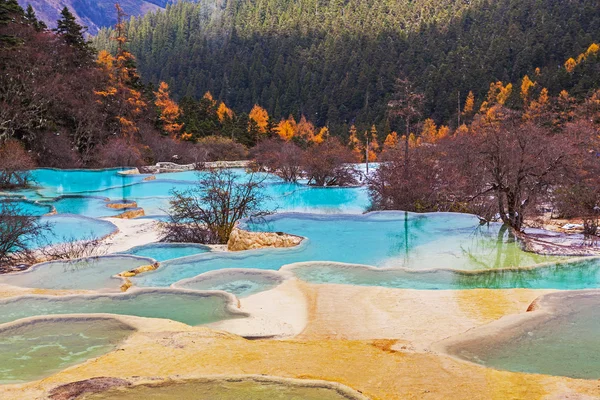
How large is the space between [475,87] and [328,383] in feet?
225

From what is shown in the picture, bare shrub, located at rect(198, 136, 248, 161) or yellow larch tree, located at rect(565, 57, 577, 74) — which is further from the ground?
yellow larch tree, located at rect(565, 57, 577, 74)

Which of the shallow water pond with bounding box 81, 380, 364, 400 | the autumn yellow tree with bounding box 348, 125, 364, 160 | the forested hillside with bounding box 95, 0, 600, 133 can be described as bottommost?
the shallow water pond with bounding box 81, 380, 364, 400

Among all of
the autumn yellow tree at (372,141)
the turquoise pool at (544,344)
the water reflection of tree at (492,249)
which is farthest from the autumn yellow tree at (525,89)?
the turquoise pool at (544,344)

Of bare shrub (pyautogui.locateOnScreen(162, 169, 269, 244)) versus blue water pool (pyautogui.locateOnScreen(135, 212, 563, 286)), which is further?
bare shrub (pyautogui.locateOnScreen(162, 169, 269, 244))

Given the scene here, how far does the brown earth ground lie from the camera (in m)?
4.18

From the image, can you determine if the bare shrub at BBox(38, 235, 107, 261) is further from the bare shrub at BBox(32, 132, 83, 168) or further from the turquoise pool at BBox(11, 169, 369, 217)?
the bare shrub at BBox(32, 132, 83, 168)

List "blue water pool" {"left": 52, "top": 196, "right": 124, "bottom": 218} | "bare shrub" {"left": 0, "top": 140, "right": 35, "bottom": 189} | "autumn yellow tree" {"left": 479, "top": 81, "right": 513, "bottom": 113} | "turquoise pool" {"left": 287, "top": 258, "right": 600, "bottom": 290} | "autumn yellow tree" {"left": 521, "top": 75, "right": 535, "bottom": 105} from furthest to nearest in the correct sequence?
"autumn yellow tree" {"left": 479, "top": 81, "right": 513, "bottom": 113} < "autumn yellow tree" {"left": 521, "top": 75, "right": 535, "bottom": 105} < "bare shrub" {"left": 0, "top": 140, "right": 35, "bottom": 189} < "blue water pool" {"left": 52, "top": 196, "right": 124, "bottom": 218} < "turquoise pool" {"left": 287, "top": 258, "right": 600, "bottom": 290}

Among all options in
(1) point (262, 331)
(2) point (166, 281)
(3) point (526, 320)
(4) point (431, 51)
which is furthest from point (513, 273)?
(4) point (431, 51)

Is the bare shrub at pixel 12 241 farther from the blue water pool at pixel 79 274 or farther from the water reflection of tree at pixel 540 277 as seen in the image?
the water reflection of tree at pixel 540 277

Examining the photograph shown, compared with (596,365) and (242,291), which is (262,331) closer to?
(242,291)

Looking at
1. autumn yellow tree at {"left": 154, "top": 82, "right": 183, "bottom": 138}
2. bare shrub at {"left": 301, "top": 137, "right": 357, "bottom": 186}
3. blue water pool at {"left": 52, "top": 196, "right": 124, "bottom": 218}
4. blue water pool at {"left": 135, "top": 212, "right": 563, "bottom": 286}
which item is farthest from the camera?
autumn yellow tree at {"left": 154, "top": 82, "right": 183, "bottom": 138}

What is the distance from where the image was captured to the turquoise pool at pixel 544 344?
5.00m

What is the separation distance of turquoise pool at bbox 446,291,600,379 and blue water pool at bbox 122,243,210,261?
7.06m

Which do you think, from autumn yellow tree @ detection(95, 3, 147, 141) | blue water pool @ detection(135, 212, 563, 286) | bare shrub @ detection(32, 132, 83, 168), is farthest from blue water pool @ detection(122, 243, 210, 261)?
autumn yellow tree @ detection(95, 3, 147, 141)
